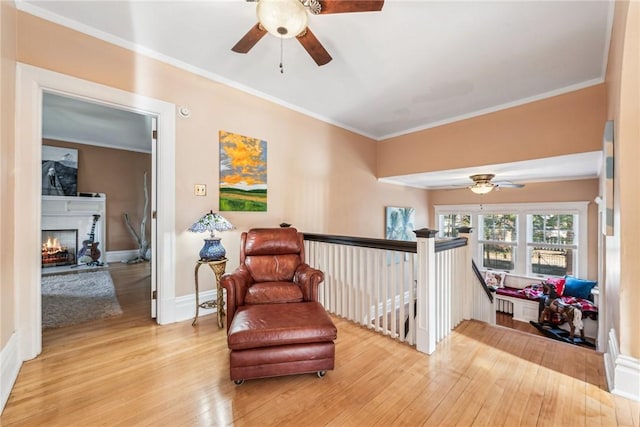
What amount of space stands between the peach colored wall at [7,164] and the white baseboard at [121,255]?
4.71 metres

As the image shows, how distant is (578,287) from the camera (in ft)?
16.1

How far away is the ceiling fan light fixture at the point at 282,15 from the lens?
4.85ft

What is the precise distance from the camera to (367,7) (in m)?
1.57

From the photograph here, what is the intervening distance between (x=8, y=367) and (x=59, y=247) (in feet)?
15.9

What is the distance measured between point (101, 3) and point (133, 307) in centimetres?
301

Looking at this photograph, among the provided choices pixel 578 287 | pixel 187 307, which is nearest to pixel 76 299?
pixel 187 307

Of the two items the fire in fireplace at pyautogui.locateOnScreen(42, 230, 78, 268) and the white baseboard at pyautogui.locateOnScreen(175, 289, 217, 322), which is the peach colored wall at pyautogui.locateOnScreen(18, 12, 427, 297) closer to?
the white baseboard at pyautogui.locateOnScreen(175, 289, 217, 322)

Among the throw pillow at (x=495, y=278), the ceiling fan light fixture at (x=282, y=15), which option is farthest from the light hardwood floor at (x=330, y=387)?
the throw pillow at (x=495, y=278)

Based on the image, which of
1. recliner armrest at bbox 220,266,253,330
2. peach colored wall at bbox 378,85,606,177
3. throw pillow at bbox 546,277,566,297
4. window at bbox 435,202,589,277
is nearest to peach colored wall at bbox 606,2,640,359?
peach colored wall at bbox 378,85,606,177

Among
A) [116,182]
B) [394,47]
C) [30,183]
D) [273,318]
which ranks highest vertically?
[394,47]

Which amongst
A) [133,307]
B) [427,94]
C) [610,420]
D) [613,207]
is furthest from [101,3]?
[610,420]

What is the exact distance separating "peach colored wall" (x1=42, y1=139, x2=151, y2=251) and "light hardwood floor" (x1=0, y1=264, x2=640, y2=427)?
4251 mm

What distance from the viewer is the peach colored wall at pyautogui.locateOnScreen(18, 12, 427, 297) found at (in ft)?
7.41

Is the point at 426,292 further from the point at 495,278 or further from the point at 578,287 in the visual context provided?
the point at 495,278
